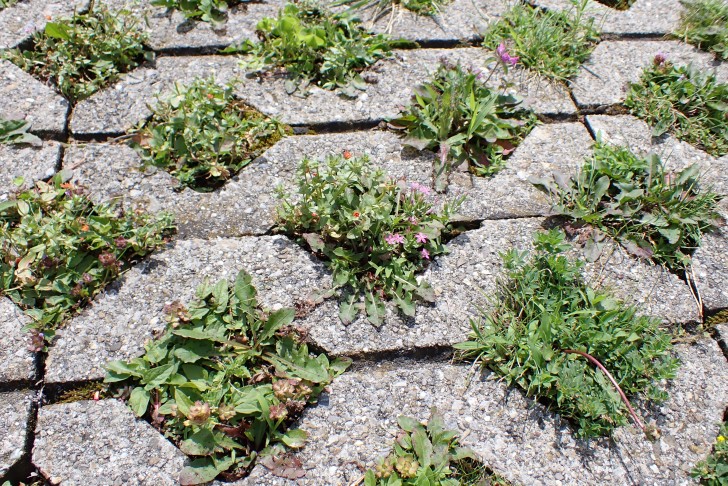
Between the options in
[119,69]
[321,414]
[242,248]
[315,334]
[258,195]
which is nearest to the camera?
[321,414]

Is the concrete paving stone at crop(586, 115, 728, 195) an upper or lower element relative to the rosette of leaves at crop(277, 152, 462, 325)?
upper

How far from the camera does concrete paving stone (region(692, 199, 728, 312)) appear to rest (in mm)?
2234

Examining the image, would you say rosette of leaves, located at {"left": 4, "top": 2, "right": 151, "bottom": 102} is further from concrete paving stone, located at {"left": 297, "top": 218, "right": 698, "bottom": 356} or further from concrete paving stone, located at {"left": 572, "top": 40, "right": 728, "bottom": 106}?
concrete paving stone, located at {"left": 572, "top": 40, "right": 728, "bottom": 106}

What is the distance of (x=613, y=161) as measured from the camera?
8.20ft

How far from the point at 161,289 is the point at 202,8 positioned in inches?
64.4

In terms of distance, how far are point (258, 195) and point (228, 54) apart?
946 mm

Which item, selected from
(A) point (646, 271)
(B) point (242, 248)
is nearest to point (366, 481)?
(B) point (242, 248)

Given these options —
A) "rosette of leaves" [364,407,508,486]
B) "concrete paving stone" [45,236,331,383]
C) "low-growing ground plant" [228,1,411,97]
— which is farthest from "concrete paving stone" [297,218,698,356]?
"low-growing ground plant" [228,1,411,97]

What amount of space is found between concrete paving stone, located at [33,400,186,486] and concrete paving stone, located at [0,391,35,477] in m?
0.04

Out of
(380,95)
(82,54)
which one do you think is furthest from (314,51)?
(82,54)

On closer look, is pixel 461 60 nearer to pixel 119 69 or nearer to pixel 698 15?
pixel 698 15

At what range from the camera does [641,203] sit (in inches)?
95.6

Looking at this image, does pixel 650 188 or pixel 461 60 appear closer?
pixel 650 188

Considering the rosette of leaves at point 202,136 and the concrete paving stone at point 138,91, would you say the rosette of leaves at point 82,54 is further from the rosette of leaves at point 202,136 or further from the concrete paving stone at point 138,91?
the rosette of leaves at point 202,136
